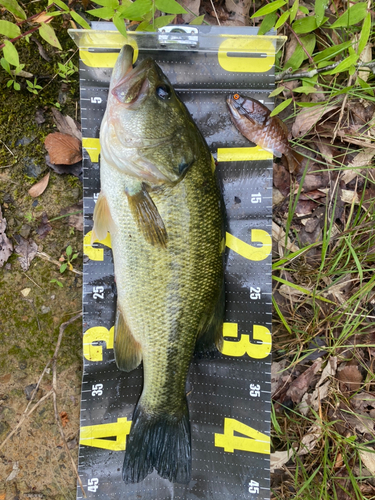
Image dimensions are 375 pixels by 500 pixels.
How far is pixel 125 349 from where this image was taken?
6.80 feet

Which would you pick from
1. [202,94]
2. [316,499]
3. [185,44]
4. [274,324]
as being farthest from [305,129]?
[316,499]

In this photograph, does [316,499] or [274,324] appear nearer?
[316,499]

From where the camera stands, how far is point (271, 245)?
2.29 m

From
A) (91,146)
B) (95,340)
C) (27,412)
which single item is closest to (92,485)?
(27,412)

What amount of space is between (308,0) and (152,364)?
9.12 ft

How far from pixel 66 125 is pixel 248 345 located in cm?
202

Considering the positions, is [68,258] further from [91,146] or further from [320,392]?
[320,392]

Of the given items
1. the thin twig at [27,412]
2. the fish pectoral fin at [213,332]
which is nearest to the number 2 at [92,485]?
the thin twig at [27,412]

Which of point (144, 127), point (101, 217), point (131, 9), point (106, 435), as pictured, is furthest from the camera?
point (106, 435)

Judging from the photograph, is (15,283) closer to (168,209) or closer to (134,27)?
(168,209)

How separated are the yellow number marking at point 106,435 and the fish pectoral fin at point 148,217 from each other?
53.0 inches

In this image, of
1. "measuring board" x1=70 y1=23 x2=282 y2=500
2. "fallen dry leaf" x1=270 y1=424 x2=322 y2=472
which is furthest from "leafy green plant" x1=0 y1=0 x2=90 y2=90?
"fallen dry leaf" x1=270 y1=424 x2=322 y2=472

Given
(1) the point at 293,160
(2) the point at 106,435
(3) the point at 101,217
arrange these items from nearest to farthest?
(3) the point at 101,217 → (2) the point at 106,435 → (1) the point at 293,160

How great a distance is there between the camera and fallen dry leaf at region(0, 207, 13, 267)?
2224 mm
